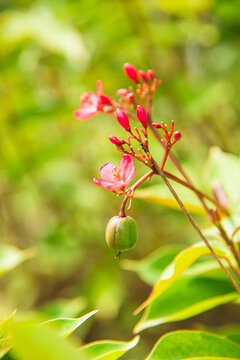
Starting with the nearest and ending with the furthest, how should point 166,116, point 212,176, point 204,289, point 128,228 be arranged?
point 128,228 → point 204,289 → point 212,176 → point 166,116

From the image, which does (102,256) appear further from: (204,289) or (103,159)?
(204,289)

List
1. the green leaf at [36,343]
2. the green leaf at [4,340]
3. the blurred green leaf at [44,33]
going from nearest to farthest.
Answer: the green leaf at [36,343]
the green leaf at [4,340]
the blurred green leaf at [44,33]

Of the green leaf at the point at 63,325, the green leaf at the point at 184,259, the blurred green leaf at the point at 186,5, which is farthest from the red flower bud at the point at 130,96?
the blurred green leaf at the point at 186,5

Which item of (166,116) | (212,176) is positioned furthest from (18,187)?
(212,176)

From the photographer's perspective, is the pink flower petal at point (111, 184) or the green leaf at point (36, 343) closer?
the green leaf at point (36, 343)

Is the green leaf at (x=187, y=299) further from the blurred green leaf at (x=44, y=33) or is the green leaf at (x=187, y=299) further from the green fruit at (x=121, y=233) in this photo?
the blurred green leaf at (x=44, y=33)

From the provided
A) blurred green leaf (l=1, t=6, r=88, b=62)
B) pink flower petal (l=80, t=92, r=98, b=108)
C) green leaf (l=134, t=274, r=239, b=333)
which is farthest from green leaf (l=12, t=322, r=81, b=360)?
blurred green leaf (l=1, t=6, r=88, b=62)
